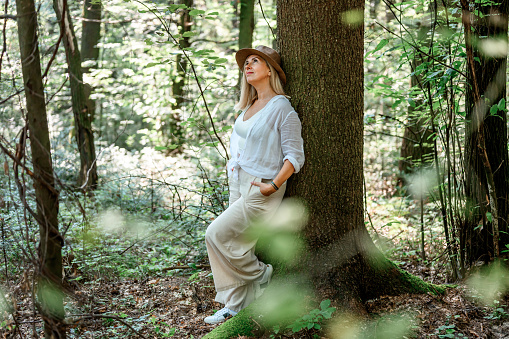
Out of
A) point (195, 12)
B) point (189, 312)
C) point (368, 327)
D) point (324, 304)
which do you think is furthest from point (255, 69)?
point (189, 312)

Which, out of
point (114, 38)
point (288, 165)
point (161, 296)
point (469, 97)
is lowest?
point (161, 296)

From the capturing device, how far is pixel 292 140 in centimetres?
340

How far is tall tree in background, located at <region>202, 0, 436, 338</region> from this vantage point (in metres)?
3.42

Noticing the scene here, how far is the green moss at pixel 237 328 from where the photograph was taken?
3.18 metres

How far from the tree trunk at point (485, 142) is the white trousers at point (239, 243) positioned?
1.91 metres

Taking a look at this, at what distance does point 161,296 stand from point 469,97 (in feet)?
12.1

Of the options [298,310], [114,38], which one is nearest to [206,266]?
[298,310]

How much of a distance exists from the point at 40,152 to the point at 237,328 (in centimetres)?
192

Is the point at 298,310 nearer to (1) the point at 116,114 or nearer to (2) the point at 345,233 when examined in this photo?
(2) the point at 345,233

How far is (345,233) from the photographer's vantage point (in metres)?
3.54

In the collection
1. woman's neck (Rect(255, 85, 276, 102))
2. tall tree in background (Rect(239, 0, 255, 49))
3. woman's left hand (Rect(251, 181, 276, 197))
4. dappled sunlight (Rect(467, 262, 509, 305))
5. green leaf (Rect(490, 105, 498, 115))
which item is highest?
tall tree in background (Rect(239, 0, 255, 49))

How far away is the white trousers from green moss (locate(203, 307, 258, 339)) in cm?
43

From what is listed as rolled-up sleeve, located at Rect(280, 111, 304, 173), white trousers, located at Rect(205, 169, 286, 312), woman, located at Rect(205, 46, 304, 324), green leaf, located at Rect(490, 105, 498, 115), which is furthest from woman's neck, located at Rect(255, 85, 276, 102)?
green leaf, located at Rect(490, 105, 498, 115)

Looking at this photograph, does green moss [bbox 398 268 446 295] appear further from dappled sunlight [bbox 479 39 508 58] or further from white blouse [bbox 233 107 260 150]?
dappled sunlight [bbox 479 39 508 58]
